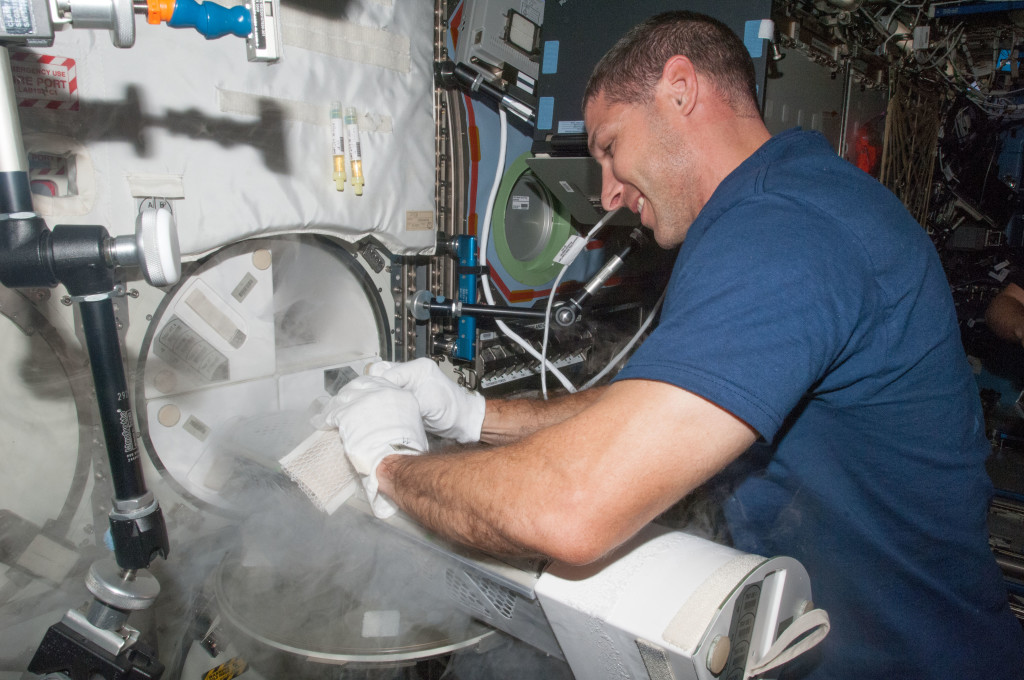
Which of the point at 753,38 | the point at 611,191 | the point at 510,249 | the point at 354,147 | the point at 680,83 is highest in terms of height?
the point at 753,38

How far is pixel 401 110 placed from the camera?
73.1 inches

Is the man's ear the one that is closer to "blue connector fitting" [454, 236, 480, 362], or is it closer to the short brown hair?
the short brown hair

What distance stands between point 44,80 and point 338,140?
0.67 m

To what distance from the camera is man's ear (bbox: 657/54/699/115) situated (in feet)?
4.46

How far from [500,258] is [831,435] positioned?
4.89ft

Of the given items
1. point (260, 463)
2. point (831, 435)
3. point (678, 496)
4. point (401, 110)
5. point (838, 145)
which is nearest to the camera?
point (678, 496)

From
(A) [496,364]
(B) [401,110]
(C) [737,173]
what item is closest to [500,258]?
(A) [496,364]

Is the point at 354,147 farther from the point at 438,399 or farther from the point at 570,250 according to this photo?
the point at 570,250

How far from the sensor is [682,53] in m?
1.39

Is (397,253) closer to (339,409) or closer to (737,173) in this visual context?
(339,409)

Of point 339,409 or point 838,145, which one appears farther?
point 838,145

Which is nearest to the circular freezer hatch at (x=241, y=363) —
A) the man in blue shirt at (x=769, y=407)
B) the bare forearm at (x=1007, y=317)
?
the man in blue shirt at (x=769, y=407)

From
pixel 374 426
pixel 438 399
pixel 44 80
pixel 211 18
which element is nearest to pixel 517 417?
pixel 438 399

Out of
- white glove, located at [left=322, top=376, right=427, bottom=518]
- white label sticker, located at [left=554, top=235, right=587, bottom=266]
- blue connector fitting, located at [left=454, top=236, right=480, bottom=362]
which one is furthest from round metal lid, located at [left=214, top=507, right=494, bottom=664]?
white label sticker, located at [left=554, top=235, right=587, bottom=266]
